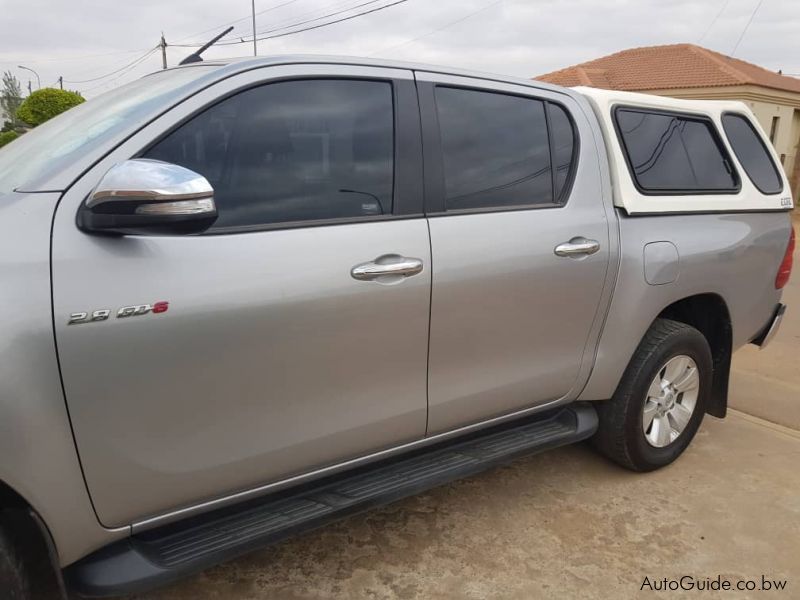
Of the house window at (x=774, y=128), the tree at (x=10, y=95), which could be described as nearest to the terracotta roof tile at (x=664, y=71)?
the house window at (x=774, y=128)

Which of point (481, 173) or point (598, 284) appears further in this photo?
point (598, 284)

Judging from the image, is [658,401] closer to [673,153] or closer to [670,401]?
[670,401]

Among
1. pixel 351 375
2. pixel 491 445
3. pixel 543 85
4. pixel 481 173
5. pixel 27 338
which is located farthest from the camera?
pixel 543 85

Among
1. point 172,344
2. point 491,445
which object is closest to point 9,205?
point 172,344

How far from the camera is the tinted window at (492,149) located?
2508 mm

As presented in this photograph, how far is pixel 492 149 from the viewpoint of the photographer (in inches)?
105

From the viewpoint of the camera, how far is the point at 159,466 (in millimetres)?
1873

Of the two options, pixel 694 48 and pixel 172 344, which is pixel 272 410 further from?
pixel 694 48

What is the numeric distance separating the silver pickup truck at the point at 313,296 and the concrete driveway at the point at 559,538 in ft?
1.00

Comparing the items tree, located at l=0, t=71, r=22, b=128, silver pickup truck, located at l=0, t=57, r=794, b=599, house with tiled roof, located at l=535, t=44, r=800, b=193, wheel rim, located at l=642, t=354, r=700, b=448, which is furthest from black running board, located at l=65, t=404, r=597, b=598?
tree, located at l=0, t=71, r=22, b=128

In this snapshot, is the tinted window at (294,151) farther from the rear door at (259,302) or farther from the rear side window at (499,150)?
the rear side window at (499,150)

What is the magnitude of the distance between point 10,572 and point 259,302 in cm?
95

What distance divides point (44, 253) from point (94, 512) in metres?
0.72

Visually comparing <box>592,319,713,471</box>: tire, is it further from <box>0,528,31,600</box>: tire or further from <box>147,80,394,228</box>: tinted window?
<box>0,528,31,600</box>: tire
